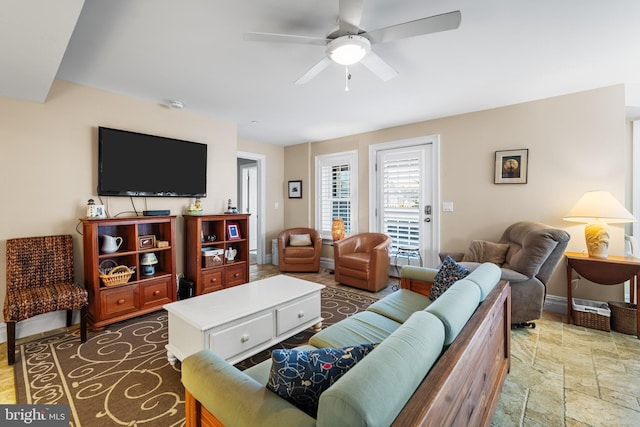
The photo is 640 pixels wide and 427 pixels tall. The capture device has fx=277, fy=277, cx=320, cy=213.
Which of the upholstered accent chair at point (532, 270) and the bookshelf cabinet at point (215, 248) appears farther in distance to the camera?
the bookshelf cabinet at point (215, 248)

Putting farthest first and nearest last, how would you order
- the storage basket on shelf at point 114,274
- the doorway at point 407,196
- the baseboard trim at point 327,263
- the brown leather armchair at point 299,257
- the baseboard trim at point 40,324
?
1. the baseboard trim at point 327,263
2. the brown leather armchair at point 299,257
3. the doorway at point 407,196
4. the storage basket on shelf at point 114,274
5. the baseboard trim at point 40,324

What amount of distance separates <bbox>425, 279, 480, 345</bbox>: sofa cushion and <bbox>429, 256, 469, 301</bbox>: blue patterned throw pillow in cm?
54

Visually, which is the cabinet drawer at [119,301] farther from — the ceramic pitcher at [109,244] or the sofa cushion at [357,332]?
the sofa cushion at [357,332]

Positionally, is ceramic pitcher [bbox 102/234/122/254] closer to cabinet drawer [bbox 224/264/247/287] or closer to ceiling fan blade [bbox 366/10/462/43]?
cabinet drawer [bbox 224/264/247/287]

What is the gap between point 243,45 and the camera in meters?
2.16

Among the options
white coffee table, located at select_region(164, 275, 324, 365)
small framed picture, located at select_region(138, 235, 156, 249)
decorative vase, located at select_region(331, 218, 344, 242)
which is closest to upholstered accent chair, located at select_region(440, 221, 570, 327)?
white coffee table, located at select_region(164, 275, 324, 365)

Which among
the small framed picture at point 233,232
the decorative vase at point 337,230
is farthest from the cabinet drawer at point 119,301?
the decorative vase at point 337,230

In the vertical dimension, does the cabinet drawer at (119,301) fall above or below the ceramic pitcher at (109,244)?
below

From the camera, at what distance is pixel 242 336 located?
1.99m

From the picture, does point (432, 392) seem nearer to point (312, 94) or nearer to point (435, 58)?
point (435, 58)

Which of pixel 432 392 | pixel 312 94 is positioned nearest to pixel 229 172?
pixel 312 94

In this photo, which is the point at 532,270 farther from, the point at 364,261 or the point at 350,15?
the point at 350,15

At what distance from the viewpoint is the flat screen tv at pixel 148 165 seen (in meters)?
2.98

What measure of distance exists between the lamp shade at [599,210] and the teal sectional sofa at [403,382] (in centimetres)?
204
